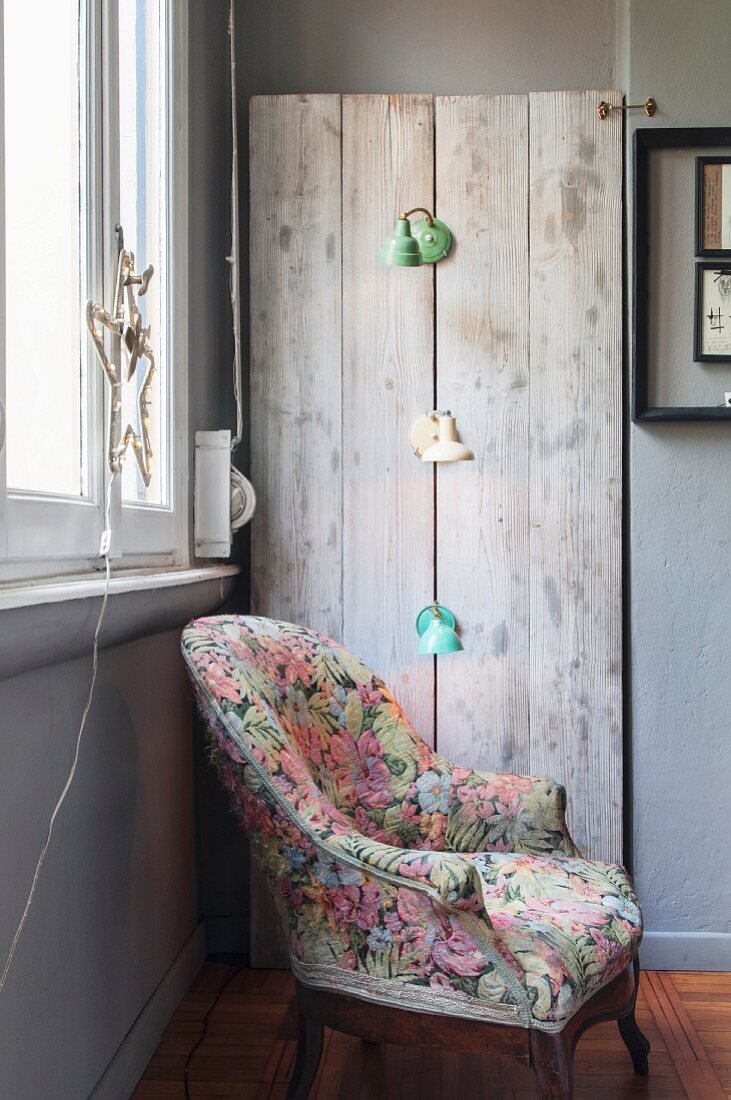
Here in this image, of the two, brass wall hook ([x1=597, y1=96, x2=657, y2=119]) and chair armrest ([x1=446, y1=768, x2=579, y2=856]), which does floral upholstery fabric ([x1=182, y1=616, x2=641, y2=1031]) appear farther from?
brass wall hook ([x1=597, y1=96, x2=657, y2=119])

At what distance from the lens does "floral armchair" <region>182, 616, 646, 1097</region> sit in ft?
4.74

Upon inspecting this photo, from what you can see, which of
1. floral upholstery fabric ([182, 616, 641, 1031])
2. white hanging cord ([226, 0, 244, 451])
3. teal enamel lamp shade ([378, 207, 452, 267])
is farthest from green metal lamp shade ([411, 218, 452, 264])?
floral upholstery fabric ([182, 616, 641, 1031])

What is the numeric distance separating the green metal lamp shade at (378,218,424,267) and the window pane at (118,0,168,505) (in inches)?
18.7

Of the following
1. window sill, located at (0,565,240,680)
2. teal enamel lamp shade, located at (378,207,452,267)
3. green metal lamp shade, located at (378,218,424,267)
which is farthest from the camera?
teal enamel lamp shade, located at (378,207,452,267)

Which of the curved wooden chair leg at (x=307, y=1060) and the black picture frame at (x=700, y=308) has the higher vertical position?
the black picture frame at (x=700, y=308)

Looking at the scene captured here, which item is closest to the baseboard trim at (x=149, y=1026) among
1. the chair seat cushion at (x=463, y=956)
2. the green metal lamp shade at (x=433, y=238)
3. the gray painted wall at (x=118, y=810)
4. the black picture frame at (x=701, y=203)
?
the gray painted wall at (x=118, y=810)

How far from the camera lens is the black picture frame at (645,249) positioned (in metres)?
2.35

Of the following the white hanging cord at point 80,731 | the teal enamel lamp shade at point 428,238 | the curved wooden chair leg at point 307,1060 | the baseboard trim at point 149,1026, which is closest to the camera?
the white hanging cord at point 80,731

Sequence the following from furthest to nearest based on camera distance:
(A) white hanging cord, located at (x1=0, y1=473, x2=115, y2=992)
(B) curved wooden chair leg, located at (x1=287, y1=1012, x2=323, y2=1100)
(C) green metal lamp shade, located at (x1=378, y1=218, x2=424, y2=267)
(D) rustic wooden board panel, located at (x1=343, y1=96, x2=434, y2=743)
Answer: (D) rustic wooden board panel, located at (x1=343, y1=96, x2=434, y2=743) → (C) green metal lamp shade, located at (x1=378, y1=218, x2=424, y2=267) → (B) curved wooden chair leg, located at (x1=287, y1=1012, x2=323, y2=1100) → (A) white hanging cord, located at (x1=0, y1=473, x2=115, y2=992)

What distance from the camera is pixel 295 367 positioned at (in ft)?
7.97

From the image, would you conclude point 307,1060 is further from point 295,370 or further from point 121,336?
point 295,370

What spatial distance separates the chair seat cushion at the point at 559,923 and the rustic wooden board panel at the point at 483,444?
0.55 m

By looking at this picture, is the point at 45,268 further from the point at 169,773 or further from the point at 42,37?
the point at 169,773

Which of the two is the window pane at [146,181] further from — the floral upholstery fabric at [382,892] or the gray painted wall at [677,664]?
the gray painted wall at [677,664]
